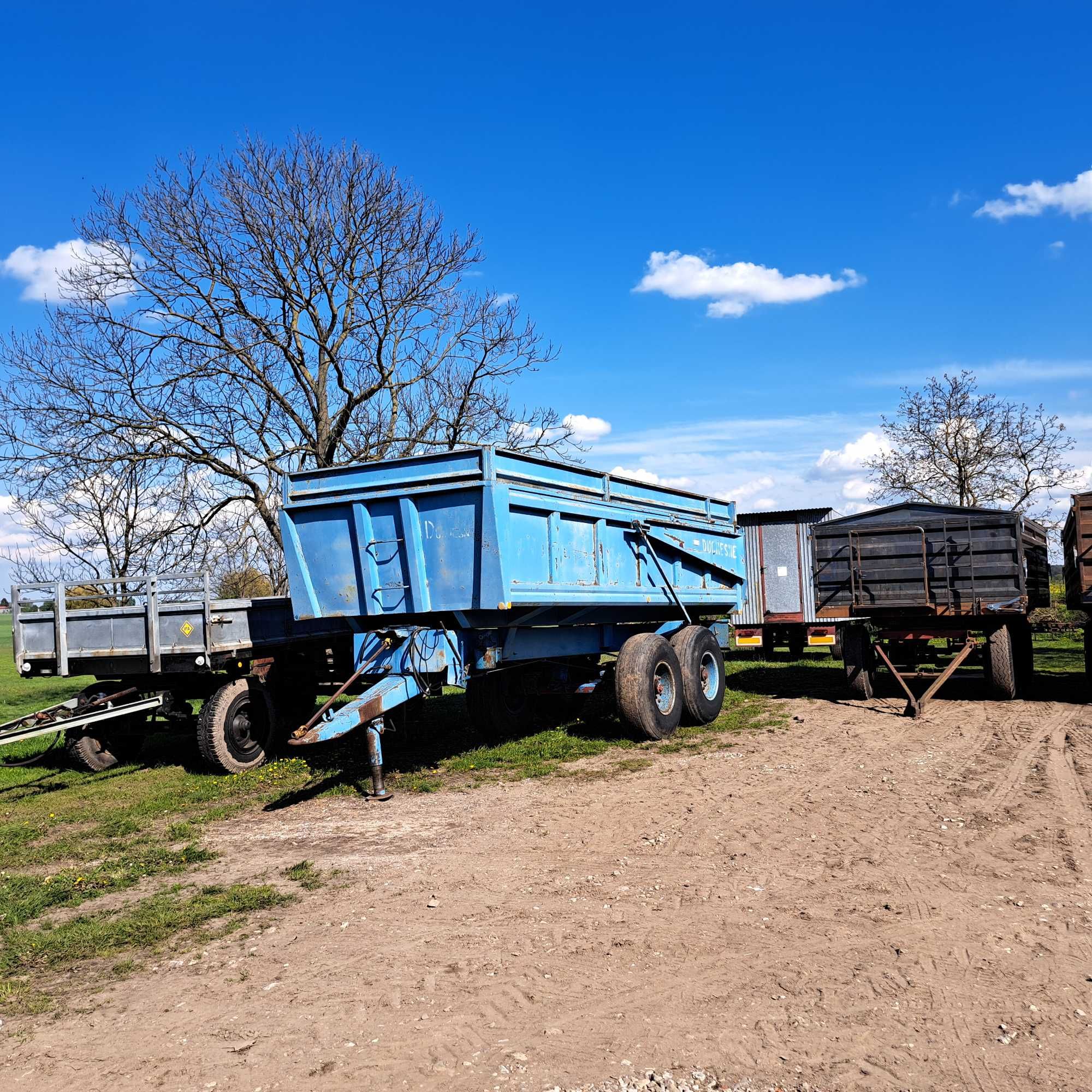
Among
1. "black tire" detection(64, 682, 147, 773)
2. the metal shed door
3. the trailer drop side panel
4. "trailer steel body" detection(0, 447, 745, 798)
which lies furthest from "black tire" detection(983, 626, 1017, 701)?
"black tire" detection(64, 682, 147, 773)

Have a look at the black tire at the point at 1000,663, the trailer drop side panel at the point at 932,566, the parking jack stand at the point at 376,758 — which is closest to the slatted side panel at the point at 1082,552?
the trailer drop side panel at the point at 932,566

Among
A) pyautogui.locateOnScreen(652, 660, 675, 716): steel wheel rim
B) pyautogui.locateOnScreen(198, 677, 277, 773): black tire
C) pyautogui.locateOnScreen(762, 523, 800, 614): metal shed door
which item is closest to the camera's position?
pyautogui.locateOnScreen(198, 677, 277, 773): black tire

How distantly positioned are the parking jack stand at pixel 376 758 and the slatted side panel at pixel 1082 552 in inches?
349

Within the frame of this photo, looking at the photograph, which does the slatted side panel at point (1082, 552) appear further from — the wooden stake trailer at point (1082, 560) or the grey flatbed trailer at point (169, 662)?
→ the grey flatbed trailer at point (169, 662)

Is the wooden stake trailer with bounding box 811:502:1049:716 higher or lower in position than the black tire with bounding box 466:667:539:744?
higher

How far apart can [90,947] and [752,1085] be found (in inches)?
138

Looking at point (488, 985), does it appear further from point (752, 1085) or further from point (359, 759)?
point (359, 759)

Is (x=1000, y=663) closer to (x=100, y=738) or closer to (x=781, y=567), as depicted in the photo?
(x=781, y=567)

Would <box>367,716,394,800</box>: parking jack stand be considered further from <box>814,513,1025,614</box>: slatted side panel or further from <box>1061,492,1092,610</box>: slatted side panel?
<box>1061,492,1092,610</box>: slatted side panel

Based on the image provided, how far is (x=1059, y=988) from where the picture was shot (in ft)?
13.0

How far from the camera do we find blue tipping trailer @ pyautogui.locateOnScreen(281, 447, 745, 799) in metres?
8.55

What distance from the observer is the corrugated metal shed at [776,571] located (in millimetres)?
21391

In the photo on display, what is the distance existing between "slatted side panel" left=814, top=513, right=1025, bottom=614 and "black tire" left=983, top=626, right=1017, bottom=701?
21.4 inches

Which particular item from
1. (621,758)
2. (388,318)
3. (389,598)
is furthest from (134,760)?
(388,318)
